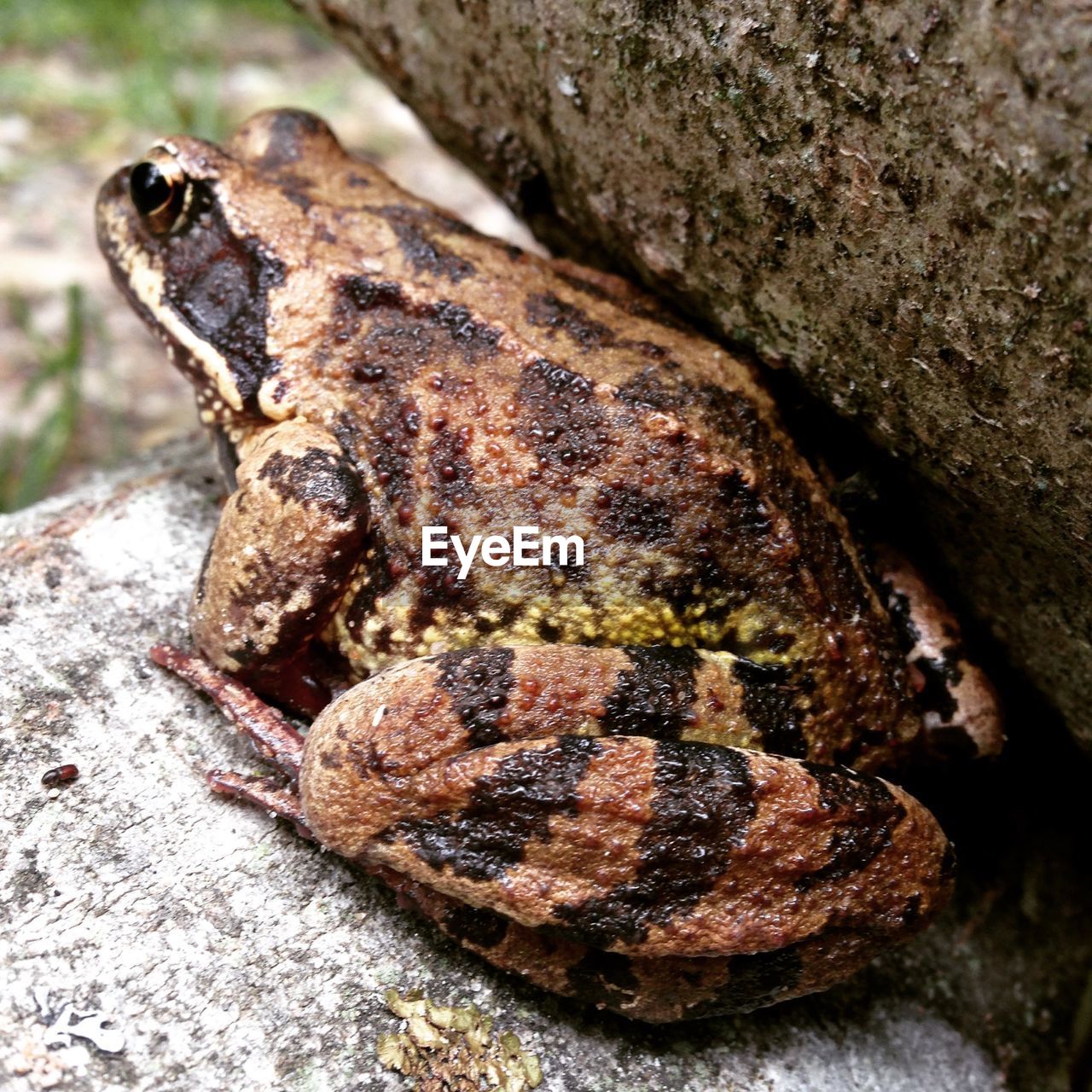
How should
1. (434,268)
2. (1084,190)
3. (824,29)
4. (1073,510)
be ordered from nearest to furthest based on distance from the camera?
(1084,190) → (824,29) → (1073,510) → (434,268)

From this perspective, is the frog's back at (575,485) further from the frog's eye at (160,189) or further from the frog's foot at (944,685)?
the frog's eye at (160,189)

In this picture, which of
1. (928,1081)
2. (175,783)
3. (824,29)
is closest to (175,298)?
(175,783)

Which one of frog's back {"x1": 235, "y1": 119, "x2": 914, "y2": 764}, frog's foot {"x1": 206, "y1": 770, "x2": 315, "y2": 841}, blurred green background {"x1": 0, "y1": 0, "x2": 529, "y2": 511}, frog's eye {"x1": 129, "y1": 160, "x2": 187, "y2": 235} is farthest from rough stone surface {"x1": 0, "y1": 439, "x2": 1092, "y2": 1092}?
blurred green background {"x1": 0, "y1": 0, "x2": 529, "y2": 511}

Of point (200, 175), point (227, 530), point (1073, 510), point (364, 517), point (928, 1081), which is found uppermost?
point (1073, 510)

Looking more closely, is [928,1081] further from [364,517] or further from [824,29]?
[824,29]

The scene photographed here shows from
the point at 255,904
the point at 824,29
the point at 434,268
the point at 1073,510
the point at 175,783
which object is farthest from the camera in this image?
the point at 434,268

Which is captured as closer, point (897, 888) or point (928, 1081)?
point (897, 888)

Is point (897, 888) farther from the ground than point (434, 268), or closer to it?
closer to it
